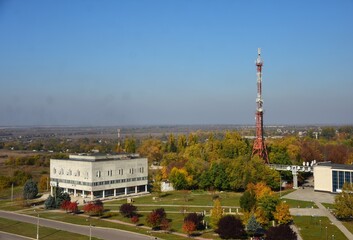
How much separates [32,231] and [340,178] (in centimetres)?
3507

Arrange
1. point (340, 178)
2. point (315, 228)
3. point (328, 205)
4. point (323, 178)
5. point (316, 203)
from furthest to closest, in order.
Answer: point (323, 178), point (340, 178), point (316, 203), point (328, 205), point (315, 228)

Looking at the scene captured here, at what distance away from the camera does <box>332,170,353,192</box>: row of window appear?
50.8 metres

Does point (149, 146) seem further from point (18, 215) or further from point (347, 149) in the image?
point (18, 215)

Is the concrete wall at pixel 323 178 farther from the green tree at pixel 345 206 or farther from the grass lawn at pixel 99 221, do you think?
the grass lawn at pixel 99 221

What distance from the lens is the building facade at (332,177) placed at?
5106cm

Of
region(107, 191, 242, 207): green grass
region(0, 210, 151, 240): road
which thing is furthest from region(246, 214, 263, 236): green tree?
region(107, 191, 242, 207): green grass

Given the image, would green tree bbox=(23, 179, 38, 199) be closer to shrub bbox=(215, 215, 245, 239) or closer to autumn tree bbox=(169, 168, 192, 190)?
autumn tree bbox=(169, 168, 192, 190)

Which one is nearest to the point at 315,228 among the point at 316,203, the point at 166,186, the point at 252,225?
the point at 252,225

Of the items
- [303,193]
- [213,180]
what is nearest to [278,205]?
[303,193]

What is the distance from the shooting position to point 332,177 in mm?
52281

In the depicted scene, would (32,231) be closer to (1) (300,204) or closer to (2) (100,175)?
(2) (100,175)

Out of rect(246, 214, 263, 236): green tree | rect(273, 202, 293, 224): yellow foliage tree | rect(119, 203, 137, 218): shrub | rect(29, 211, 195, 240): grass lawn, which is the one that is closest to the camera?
rect(246, 214, 263, 236): green tree

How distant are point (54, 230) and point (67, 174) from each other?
2149cm

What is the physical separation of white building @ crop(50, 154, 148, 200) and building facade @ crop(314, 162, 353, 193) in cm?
2337
